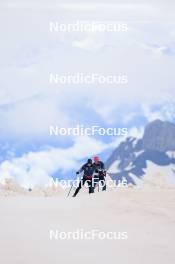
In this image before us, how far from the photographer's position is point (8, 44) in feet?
9.02

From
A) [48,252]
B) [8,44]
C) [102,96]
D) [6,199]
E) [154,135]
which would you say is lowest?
[48,252]

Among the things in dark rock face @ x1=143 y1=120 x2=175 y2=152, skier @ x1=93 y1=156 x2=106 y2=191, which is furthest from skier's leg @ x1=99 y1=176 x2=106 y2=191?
dark rock face @ x1=143 y1=120 x2=175 y2=152

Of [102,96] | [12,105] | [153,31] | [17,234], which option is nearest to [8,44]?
[12,105]

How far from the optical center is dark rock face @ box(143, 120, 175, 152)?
8.98 feet

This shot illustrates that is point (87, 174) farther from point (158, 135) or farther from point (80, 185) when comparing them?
point (158, 135)

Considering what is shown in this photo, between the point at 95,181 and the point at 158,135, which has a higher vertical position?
the point at 158,135

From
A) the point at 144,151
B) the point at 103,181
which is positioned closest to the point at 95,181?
the point at 103,181

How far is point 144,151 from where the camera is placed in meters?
2.75

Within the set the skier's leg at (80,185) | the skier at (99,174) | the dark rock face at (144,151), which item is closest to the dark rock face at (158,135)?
the dark rock face at (144,151)

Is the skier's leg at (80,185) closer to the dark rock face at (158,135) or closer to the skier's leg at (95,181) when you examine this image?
the skier's leg at (95,181)

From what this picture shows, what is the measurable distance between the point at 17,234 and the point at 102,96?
0.73 m

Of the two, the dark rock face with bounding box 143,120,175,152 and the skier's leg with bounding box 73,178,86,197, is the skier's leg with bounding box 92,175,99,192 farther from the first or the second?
the dark rock face with bounding box 143,120,175,152

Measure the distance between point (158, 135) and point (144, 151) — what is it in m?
0.10

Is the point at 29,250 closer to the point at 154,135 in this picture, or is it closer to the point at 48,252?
the point at 48,252
